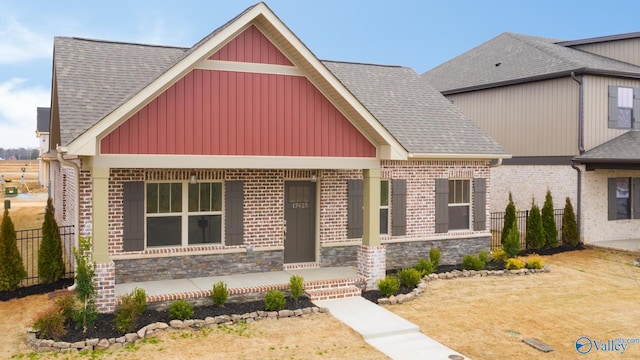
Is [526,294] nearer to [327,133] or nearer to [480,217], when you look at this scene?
[480,217]

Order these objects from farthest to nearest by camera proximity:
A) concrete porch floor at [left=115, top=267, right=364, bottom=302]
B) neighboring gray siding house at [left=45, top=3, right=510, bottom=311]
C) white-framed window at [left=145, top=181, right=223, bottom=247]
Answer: white-framed window at [left=145, top=181, right=223, bottom=247] < concrete porch floor at [left=115, top=267, right=364, bottom=302] < neighboring gray siding house at [left=45, top=3, right=510, bottom=311]

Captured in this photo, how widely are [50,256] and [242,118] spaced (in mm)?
5910

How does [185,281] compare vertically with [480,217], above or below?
below

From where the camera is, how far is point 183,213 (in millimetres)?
13039

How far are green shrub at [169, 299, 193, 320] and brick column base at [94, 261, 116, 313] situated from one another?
125 cm

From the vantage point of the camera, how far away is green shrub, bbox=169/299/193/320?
1054cm

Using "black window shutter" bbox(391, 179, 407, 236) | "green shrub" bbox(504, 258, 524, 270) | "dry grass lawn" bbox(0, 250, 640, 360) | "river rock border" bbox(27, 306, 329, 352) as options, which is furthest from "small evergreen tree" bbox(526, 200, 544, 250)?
"river rock border" bbox(27, 306, 329, 352)

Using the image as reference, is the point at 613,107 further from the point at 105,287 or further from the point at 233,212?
the point at 105,287

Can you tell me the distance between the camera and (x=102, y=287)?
10711mm

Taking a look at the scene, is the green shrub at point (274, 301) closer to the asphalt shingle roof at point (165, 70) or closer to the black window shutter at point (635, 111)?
the asphalt shingle roof at point (165, 70)

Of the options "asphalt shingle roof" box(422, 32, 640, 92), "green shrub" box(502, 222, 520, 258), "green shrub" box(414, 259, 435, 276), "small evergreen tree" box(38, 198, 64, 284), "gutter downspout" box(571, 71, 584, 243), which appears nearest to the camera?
"small evergreen tree" box(38, 198, 64, 284)

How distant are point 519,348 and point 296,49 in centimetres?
744

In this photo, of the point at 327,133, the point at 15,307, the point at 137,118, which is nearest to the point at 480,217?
the point at 327,133

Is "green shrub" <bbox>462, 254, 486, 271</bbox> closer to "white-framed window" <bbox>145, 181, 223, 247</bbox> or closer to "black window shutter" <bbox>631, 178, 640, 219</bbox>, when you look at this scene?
"white-framed window" <bbox>145, 181, 223, 247</bbox>
